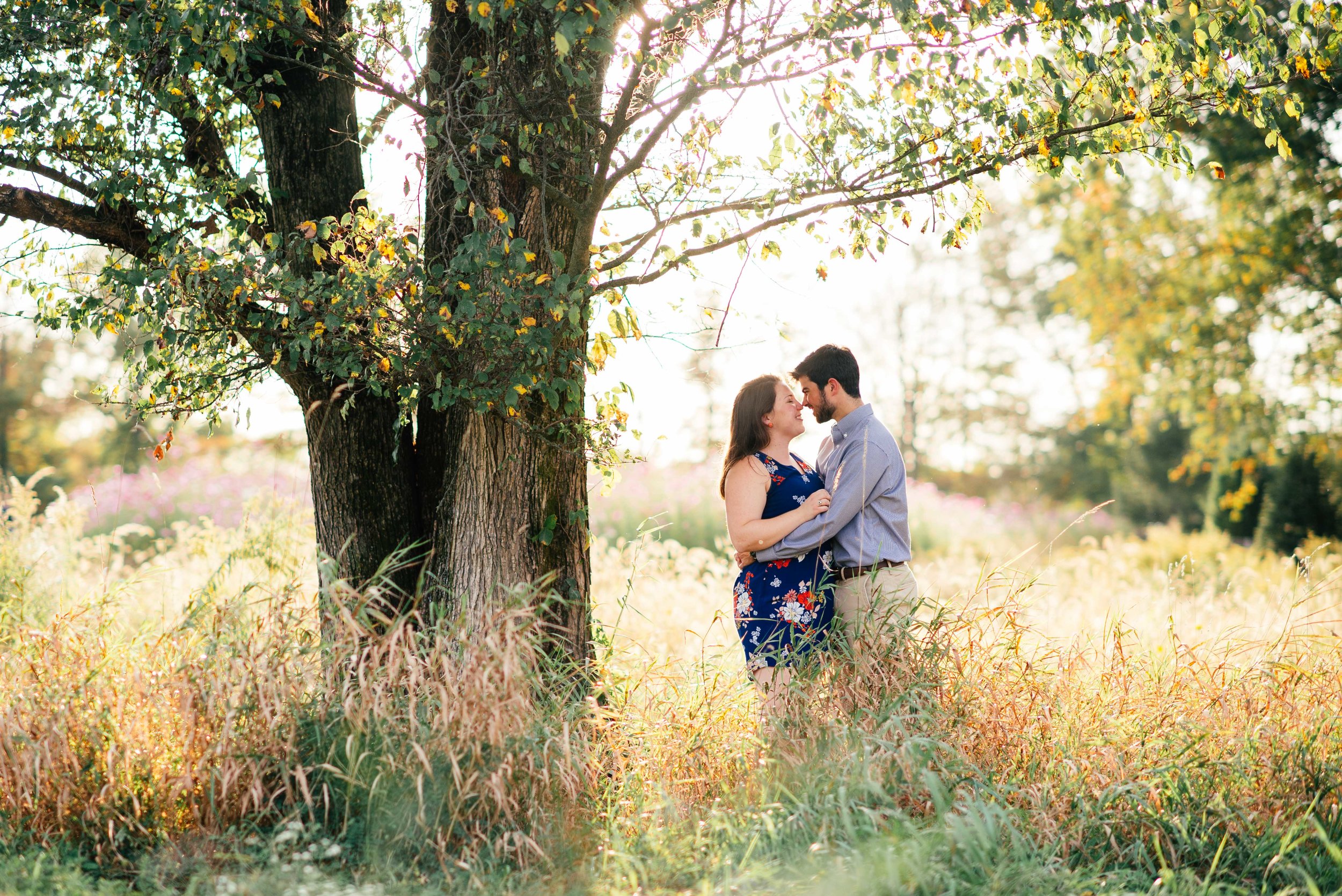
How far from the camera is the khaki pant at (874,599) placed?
392 cm

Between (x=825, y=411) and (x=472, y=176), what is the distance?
1.81m

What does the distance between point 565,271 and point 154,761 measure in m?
2.35

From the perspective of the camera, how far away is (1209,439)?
12469 millimetres

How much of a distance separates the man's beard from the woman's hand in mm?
413

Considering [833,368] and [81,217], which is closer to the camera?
A: [81,217]

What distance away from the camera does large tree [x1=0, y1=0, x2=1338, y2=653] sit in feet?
11.4

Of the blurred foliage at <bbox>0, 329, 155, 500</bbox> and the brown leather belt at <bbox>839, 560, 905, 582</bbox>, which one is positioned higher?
the blurred foliage at <bbox>0, 329, 155, 500</bbox>

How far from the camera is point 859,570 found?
159 inches

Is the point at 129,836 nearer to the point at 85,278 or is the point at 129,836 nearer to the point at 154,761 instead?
the point at 154,761

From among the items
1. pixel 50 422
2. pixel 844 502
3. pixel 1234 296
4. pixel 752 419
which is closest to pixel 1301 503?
pixel 1234 296

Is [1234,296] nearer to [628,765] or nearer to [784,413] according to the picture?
[784,413]

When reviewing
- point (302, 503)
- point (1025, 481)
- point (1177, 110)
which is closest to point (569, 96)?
point (1177, 110)

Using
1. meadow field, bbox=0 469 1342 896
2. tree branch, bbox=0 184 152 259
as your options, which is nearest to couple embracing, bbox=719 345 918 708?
meadow field, bbox=0 469 1342 896

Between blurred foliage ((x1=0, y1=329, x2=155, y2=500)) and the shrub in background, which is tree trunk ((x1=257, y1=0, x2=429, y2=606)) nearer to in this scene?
the shrub in background
